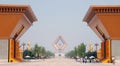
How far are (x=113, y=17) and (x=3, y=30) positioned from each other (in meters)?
22.3

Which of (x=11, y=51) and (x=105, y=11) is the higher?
(x=105, y=11)

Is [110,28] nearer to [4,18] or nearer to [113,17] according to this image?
[113,17]

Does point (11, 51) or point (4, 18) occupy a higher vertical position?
point (4, 18)

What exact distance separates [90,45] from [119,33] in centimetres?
7633

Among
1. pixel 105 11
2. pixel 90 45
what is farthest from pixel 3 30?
pixel 90 45

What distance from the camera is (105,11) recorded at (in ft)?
281

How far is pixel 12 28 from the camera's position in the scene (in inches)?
3413

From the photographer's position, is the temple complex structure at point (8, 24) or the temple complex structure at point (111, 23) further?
the temple complex structure at point (8, 24)

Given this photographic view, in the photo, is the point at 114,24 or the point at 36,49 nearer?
the point at 114,24

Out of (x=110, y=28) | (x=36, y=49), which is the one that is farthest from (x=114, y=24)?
(x=36, y=49)

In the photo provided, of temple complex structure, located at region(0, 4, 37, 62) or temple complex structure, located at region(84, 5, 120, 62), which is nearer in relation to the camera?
temple complex structure, located at region(84, 5, 120, 62)

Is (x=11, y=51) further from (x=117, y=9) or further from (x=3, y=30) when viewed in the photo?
(x=117, y=9)

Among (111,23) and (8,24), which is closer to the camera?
(111,23)

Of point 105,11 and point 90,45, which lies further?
point 90,45
